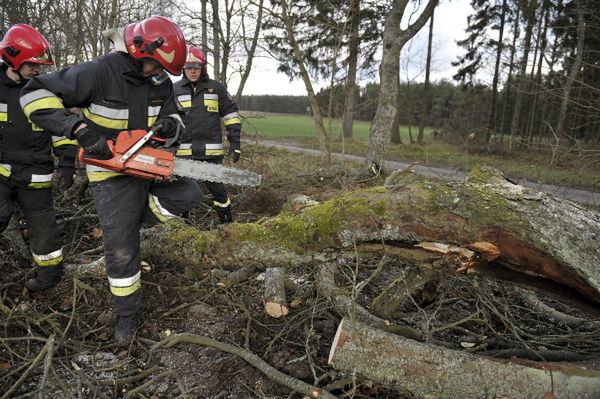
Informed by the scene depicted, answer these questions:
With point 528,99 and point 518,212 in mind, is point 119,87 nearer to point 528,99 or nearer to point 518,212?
point 518,212

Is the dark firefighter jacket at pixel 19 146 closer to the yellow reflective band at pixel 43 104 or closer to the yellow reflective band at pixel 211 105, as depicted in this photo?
the yellow reflective band at pixel 43 104

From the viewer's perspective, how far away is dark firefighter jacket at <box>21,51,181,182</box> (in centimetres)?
222

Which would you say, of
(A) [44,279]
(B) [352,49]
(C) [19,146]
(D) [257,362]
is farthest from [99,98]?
(B) [352,49]

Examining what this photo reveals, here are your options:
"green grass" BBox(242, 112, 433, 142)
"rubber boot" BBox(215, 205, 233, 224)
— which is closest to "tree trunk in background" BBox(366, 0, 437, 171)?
"green grass" BBox(242, 112, 433, 142)

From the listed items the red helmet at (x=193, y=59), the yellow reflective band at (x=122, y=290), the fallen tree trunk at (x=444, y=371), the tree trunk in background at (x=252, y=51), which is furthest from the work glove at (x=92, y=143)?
the tree trunk in background at (x=252, y=51)

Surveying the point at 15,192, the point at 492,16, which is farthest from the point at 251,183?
the point at 492,16

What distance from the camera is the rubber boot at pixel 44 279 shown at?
10.0ft

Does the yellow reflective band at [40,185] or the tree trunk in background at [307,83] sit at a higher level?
the tree trunk in background at [307,83]

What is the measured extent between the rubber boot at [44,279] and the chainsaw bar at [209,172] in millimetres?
1514

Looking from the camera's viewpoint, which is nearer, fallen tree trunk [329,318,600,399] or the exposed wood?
fallen tree trunk [329,318,600,399]

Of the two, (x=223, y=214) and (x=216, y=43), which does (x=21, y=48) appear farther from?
(x=216, y=43)

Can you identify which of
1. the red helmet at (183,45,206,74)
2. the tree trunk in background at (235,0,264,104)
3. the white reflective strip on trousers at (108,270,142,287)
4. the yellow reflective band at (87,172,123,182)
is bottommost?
the white reflective strip on trousers at (108,270,142,287)

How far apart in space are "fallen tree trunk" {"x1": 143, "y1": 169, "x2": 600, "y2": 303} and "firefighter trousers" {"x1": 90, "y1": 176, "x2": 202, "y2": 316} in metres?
0.37

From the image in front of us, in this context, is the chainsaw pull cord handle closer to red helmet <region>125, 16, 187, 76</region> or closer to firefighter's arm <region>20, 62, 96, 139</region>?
firefighter's arm <region>20, 62, 96, 139</region>
